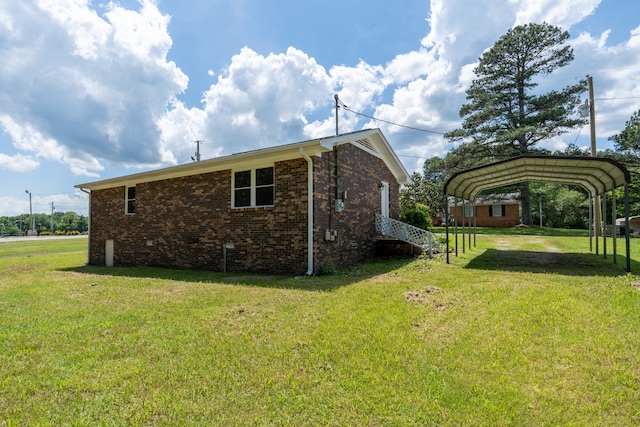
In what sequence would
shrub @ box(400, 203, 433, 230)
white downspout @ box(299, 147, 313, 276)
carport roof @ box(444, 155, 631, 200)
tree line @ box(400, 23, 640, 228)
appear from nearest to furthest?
1. carport roof @ box(444, 155, 631, 200)
2. white downspout @ box(299, 147, 313, 276)
3. shrub @ box(400, 203, 433, 230)
4. tree line @ box(400, 23, 640, 228)

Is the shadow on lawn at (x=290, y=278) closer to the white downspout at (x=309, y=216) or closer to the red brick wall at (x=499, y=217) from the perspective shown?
the white downspout at (x=309, y=216)

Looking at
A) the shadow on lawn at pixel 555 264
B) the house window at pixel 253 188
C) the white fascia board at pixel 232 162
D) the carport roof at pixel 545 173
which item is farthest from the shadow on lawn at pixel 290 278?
the carport roof at pixel 545 173

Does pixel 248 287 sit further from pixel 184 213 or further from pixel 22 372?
pixel 184 213

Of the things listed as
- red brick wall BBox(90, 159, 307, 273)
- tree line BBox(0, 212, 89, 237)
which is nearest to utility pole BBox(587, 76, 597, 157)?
red brick wall BBox(90, 159, 307, 273)

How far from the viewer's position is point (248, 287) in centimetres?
720

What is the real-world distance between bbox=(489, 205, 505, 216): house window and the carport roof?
61.3 ft

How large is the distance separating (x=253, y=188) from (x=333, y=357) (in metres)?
7.07

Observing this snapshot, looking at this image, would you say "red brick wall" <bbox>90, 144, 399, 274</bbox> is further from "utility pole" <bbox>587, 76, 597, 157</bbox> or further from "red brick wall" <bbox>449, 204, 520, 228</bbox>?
"red brick wall" <bbox>449, 204, 520, 228</bbox>

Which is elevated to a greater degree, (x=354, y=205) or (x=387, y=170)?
(x=387, y=170)

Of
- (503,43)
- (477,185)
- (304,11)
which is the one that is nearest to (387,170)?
(477,185)

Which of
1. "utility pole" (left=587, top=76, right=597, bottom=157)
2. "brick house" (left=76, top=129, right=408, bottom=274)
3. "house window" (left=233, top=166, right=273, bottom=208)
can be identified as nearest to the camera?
"brick house" (left=76, top=129, right=408, bottom=274)

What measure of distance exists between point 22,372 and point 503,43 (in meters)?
29.3

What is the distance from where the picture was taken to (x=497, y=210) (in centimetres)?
3017

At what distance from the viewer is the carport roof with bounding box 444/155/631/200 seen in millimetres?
Answer: 8227
